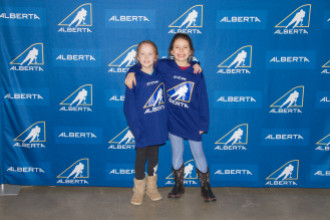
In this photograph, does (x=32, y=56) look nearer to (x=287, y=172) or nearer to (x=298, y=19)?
(x=298, y=19)

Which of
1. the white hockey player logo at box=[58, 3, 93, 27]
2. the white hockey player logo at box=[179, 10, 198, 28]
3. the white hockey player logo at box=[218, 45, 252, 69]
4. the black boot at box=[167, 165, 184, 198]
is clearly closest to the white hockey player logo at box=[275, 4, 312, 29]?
the white hockey player logo at box=[218, 45, 252, 69]

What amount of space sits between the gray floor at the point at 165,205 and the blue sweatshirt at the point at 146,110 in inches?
23.8

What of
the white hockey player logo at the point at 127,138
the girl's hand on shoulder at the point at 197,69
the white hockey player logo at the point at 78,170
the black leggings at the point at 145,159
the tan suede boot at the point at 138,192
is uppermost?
the girl's hand on shoulder at the point at 197,69

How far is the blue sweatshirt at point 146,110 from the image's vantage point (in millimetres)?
2678

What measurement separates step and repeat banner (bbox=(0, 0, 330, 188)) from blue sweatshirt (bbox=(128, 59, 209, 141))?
0.31 m

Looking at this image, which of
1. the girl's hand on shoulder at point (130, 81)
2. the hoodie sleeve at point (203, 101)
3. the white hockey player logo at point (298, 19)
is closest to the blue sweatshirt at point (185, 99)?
the hoodie sleeve at point (203, 101)

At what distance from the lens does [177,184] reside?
3004 millimetres

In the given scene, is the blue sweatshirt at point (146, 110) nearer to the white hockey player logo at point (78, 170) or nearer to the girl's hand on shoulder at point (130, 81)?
the girl's hand on shoulder at point (130, 81)

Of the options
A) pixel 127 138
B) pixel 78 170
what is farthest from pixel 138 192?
pixel 78 170

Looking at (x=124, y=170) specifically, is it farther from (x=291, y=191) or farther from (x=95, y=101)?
(x=291, y=191)

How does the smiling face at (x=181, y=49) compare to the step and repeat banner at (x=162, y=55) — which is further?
the step and repeat banner at (x=162, y=55)

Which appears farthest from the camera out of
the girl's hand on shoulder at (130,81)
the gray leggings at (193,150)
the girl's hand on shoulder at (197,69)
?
the gray leggings at (193,150)

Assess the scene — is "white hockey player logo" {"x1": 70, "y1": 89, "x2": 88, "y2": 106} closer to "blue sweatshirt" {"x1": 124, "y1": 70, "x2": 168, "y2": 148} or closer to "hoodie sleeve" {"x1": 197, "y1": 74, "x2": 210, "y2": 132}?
"blue sweatshirt" {"x1": 124, "y1": 70, "x2": 168, "y2": 148}

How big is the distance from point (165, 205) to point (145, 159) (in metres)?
0.46
